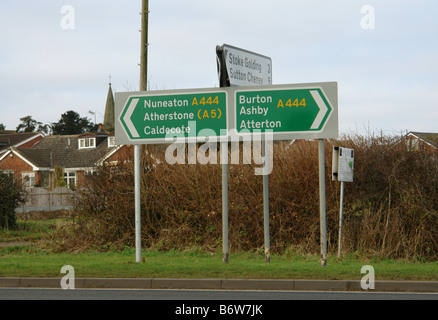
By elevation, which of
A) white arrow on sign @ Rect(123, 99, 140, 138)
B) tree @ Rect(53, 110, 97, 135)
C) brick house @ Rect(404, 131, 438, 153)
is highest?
tree @ Rect(53, 110, 97, 135)

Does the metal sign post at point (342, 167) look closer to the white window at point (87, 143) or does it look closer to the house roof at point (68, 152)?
the house roof at point (68, 152)

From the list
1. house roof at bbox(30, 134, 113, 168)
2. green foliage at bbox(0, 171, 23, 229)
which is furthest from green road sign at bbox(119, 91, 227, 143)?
house roof at bbox(30, 134, 113, 168)

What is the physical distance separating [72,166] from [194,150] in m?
48.4

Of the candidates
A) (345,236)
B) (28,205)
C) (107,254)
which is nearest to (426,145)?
(345,236)

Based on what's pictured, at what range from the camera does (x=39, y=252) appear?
18.4 meters

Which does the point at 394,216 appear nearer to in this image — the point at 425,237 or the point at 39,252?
the point at 425,237

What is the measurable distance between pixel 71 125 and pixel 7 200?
80831mm

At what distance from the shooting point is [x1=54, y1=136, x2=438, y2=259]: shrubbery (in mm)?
16234

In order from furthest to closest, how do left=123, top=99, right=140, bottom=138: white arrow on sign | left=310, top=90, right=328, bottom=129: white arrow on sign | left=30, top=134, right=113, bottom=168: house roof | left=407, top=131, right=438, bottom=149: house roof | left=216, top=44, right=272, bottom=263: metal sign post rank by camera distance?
left=30, top=134, right=113, bottom=168: house roof → left=407, top=131, right=438, bottom=149: house roof → left=123, top=99, right=140, bottom=138: white arrow on sign → left=216, top=44, right=272, bottom=263: metal sign post → left=310, top=90, right=328, bottom=129: white arrow on sign

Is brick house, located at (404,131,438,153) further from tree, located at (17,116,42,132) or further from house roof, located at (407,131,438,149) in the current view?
tree, located at (17,116,42,132)

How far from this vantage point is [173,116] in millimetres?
14133

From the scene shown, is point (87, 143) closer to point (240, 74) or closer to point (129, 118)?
point (129, 118)

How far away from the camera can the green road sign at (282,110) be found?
13266mm

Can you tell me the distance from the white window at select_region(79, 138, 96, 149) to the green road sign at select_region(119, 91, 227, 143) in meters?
54.1
